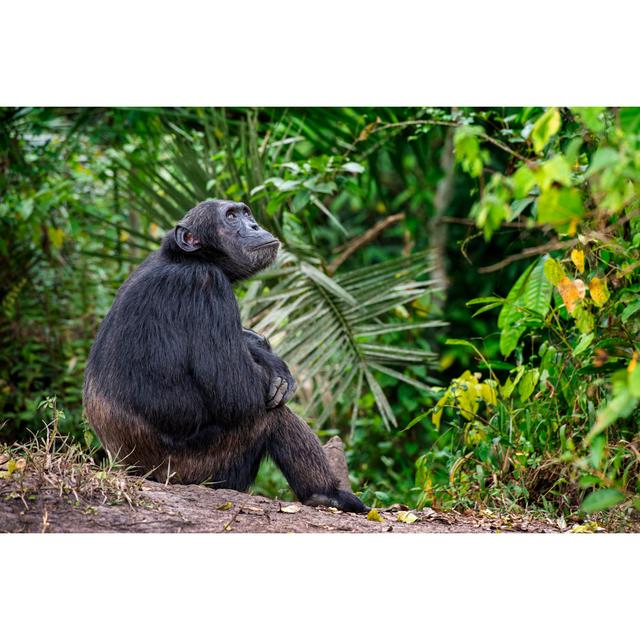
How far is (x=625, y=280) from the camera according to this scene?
15.2ft

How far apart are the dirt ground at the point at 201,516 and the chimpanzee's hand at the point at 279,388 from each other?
18.3 inches

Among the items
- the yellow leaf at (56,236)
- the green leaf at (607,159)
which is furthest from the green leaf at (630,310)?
the yellow leaf at (56,236)

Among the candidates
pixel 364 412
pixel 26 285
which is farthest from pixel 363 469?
pixel 26 285

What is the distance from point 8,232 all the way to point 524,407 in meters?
4.78

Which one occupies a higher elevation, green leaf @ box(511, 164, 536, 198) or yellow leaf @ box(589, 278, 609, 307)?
green leaf @ box(511, 164, 536, 198)

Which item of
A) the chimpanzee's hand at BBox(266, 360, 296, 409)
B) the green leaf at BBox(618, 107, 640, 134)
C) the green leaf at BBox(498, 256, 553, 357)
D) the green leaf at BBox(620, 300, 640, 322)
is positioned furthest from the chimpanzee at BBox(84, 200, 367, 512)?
the green leaf at BBox(618, 107, 640, 134)

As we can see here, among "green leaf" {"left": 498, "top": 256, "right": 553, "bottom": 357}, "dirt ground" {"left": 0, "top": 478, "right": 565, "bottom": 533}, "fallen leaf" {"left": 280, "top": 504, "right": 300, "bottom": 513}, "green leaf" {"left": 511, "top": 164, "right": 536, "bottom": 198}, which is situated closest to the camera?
"green leaf" {"left": 511, "top": 164, "right": 536, "bottom": 198}

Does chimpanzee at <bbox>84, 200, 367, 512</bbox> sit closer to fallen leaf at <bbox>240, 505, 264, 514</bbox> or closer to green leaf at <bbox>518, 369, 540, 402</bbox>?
fallen leaf at <bbox>240, 505, 264, 514</bbox>

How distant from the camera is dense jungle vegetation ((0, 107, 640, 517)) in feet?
14.0

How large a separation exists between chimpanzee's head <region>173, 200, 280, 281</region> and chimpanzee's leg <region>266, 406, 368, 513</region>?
76 cm

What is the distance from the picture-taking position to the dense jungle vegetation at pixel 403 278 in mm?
4266

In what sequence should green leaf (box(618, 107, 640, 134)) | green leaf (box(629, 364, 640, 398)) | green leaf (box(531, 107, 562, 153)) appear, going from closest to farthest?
green leaf (box(629, 364, 640, 398))
green leaf (box(531, 107, 562, 153))
green leaf (box(618, 107, 640, 134))

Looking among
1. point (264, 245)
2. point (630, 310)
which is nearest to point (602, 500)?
point (630, 310)

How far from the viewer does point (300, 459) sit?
4.69 meters
